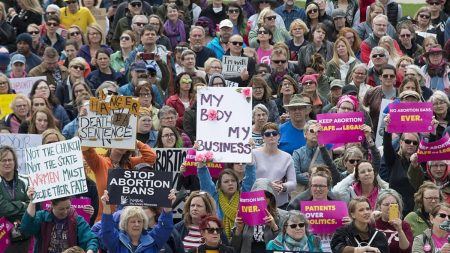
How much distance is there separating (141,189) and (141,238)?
1.76 ft

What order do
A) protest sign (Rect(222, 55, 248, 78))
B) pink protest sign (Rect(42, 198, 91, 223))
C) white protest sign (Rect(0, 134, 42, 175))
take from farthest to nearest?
protest sign (Rect(222, 55, 248, 78)) < white protest sign (Rect(0, 134, 42, 175)) < pink protest sign (Rect(42, 198, 91, 223))

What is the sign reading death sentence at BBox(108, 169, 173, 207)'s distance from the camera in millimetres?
18969

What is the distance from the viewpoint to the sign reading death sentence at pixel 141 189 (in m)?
19.0

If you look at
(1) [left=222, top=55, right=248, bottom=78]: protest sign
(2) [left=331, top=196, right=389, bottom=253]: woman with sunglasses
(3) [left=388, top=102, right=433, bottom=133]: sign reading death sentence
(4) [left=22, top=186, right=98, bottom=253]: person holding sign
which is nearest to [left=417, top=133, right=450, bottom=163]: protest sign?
(3) [left=388, top=102, right=433, bottom=133]: sign reading death sentence

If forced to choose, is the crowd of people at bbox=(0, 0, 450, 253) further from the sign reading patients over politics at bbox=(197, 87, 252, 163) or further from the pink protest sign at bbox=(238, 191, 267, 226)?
the sign reading patients over politics at bbox=(197, 87, 252, 163)

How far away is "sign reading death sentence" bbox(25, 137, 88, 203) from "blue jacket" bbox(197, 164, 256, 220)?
141 cm

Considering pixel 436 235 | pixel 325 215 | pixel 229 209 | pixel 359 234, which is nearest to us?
pixel 359 234

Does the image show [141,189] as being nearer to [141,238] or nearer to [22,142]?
[141,238]

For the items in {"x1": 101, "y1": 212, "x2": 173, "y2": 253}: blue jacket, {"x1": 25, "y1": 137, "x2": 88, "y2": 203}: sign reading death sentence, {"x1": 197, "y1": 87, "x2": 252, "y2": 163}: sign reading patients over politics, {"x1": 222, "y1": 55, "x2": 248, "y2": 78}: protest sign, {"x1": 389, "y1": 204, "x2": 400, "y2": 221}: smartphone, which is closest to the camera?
{"x1": 101, "y1": 212, "x2": 173, "y2": 253}: blue jacket

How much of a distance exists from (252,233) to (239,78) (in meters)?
6.67

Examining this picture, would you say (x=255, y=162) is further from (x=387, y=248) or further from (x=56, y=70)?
(x=56, y=70)

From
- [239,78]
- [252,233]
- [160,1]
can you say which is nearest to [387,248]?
[252,233]

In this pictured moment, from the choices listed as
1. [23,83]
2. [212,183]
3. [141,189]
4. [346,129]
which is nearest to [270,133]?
[346,129]

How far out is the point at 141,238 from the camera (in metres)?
18.8
